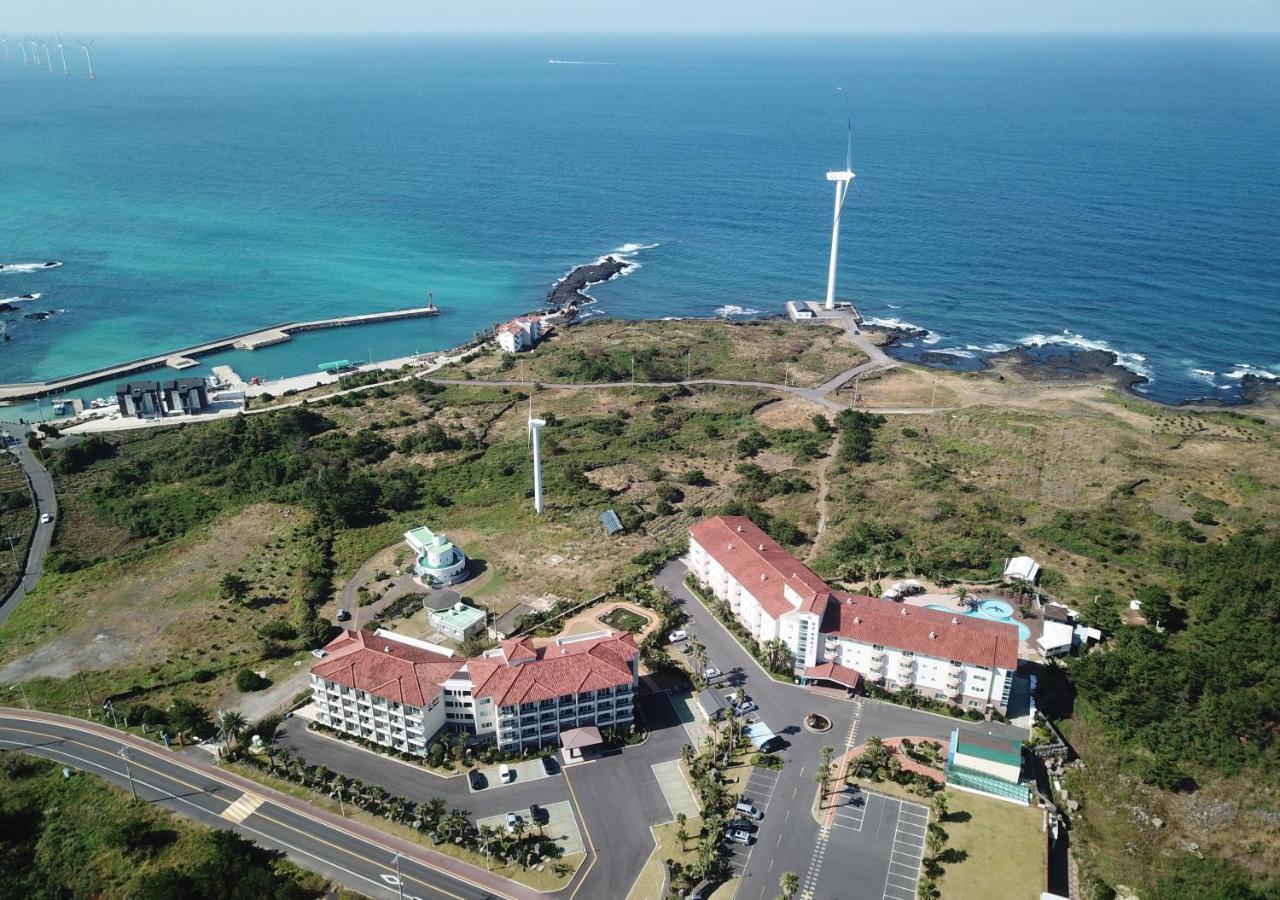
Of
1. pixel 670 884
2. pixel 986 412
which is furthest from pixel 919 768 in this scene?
pixel 986 412

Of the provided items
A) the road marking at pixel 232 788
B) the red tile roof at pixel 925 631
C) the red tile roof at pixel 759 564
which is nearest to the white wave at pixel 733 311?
the red tile roof at pixel 759 564

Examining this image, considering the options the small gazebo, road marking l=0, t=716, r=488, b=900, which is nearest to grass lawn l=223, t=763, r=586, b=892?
road marking l=0, t=716, r=488, b=900

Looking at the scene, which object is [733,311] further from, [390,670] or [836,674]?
[390,670]

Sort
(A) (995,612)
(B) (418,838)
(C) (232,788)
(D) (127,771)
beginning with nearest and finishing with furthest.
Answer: (B) (418,838) < (C) (232,788) < (D) (127,771) < (A) (995,612)

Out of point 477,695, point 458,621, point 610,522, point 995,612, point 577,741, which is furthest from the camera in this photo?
point 610,522

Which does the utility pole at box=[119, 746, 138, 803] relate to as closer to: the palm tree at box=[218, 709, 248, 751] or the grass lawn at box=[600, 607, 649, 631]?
the palm tree at box=[218, 709, 248, 751]

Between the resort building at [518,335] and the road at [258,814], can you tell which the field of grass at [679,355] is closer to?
the resort building at [518,335]

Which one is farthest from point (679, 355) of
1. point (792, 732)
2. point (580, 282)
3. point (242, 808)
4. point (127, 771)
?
point (127, 771)

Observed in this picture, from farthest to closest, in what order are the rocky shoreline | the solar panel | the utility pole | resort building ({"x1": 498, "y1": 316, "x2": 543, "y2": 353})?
the rocky shoreline → resort building ({"x1": 498, "y1": 316, "x2": 543, "y2": 353}) → the solar panel → the utility pole
